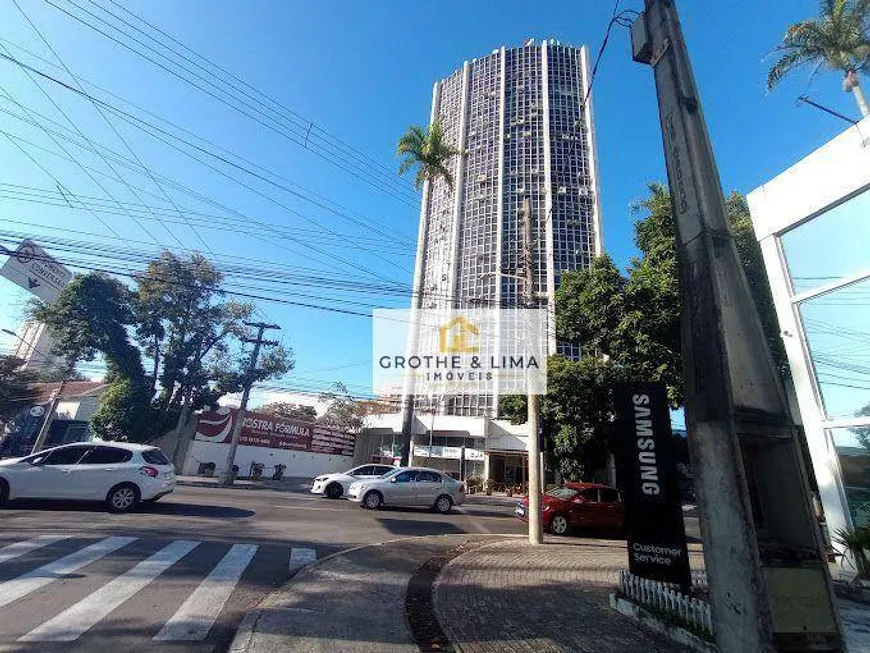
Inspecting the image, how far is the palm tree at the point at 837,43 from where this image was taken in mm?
17734

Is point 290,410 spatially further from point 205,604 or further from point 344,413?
point 205,604

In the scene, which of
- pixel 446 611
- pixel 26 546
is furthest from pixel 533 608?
pixel 26 546

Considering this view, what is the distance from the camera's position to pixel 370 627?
465 centimetres

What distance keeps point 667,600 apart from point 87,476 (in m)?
11.8

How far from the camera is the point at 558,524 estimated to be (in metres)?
14.1

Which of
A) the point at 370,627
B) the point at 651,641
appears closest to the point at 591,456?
the point at 651,641

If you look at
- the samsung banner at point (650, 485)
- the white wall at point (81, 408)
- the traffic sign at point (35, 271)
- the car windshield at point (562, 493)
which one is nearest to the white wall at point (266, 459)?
the white wall at point (81, 408)

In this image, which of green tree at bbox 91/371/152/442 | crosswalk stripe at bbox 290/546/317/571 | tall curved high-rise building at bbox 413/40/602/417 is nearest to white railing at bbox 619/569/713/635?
crosswalk stripe at bbox 290/546/317/571

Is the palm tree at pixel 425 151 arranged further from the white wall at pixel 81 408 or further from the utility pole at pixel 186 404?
the white wall at pixel 81 408

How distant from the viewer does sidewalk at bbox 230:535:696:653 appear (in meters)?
4.31

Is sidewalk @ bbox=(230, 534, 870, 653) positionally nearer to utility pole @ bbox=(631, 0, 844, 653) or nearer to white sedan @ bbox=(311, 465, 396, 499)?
utility pole @ bbox=(631, 0, 844, 653)

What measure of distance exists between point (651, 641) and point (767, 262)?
9535 millimetres

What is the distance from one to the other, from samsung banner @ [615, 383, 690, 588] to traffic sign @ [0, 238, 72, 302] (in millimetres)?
11837

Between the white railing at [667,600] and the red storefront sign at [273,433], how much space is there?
1167 inches
